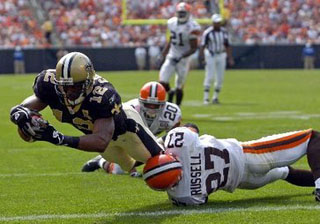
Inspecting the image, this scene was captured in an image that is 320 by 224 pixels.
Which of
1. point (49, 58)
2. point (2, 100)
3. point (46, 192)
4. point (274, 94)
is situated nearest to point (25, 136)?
point (46, 192)

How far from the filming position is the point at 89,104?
542 cm

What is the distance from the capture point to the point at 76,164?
8195mm

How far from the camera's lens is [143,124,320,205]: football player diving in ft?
18.6

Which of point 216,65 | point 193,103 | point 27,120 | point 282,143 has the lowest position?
point 193,103

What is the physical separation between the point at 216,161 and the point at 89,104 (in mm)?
1013

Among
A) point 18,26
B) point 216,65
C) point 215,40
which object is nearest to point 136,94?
point 216,65

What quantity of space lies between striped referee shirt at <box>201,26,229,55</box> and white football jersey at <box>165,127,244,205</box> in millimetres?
10521

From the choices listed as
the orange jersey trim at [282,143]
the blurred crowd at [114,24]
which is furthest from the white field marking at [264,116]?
the blurred crowd at [114,24]

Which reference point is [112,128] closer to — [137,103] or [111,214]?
[111,214]

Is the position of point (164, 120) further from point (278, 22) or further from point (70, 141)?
point (278, 22)

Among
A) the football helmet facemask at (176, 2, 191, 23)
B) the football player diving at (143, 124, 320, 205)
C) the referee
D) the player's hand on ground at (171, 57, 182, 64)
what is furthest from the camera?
the referee

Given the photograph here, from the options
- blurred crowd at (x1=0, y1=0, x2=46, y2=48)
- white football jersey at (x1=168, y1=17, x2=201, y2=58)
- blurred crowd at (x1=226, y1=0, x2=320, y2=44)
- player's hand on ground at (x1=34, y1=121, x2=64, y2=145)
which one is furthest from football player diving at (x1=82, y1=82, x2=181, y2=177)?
blurred crowd at (x1=226, y1=0, x2=320, y2=44)

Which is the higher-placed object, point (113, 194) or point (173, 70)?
point (113, 194)

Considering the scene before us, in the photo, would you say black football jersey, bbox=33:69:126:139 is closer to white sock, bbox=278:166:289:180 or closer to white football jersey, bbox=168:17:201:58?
white sock, bbox=278:166:289:180
